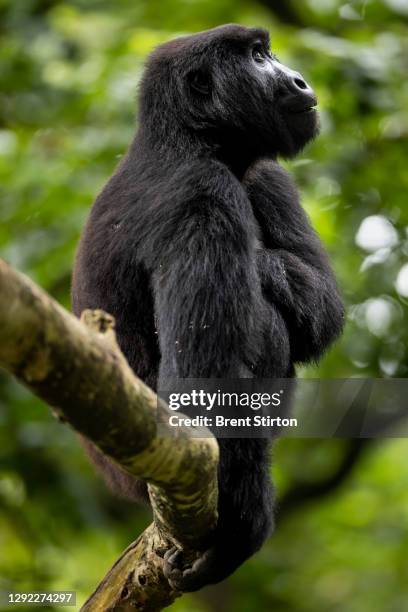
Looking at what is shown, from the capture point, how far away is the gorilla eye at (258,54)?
5.84 m

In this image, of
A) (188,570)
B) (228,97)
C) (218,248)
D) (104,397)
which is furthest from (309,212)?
(104,397)

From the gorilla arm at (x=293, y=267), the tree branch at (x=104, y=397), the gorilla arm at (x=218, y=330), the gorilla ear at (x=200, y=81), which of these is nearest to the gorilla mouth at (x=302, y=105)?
the gorilla arm at (x=293, y=267)

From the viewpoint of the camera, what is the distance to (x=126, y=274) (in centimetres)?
489

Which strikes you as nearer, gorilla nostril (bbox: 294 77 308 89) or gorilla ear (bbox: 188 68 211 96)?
gorilla ear (bbox: 188 68 211 96)

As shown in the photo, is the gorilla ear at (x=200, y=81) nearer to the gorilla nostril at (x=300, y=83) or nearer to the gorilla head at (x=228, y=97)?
the gorilla head at (x=228, y=97)

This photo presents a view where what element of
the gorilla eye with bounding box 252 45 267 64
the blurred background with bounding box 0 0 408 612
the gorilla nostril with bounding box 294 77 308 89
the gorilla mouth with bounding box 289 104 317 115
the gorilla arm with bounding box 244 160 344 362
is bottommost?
the blurred background with bounding box 0 0 408 612

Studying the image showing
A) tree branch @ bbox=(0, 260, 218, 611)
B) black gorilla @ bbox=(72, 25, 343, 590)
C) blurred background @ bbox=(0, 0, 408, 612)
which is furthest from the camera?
blurred background @ bbox=(0, 0, 408, 612)

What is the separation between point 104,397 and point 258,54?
11.7ft

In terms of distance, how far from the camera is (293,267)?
529cm

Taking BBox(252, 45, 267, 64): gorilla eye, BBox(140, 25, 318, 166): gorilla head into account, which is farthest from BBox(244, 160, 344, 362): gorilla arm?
BBox(252, 45, 267, 64): gorilla eye

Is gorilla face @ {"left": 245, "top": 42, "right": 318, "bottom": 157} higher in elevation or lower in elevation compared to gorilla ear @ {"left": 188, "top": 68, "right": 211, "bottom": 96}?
lower

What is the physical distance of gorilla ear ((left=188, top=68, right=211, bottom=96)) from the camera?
5.38 m

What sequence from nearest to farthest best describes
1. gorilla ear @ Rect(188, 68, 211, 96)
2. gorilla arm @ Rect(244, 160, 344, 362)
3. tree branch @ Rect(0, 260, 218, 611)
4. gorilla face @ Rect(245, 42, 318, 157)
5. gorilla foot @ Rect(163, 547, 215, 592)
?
tree branch @ Rect(0, 260, 218, 611) < gorilla foot @ Rect(163, 547, 215, 592) < gorilla arm @ Rect(244, 160, 344, 362) < gorilla ear @ Rect(188, 68, 211, 96) < gorilla face @ Rect(245, 42, 318, 157)

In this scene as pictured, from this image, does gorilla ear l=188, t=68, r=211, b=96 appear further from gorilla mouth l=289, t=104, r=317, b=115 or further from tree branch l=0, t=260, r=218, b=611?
tree branch l=0, t=260, r=218, b=611
